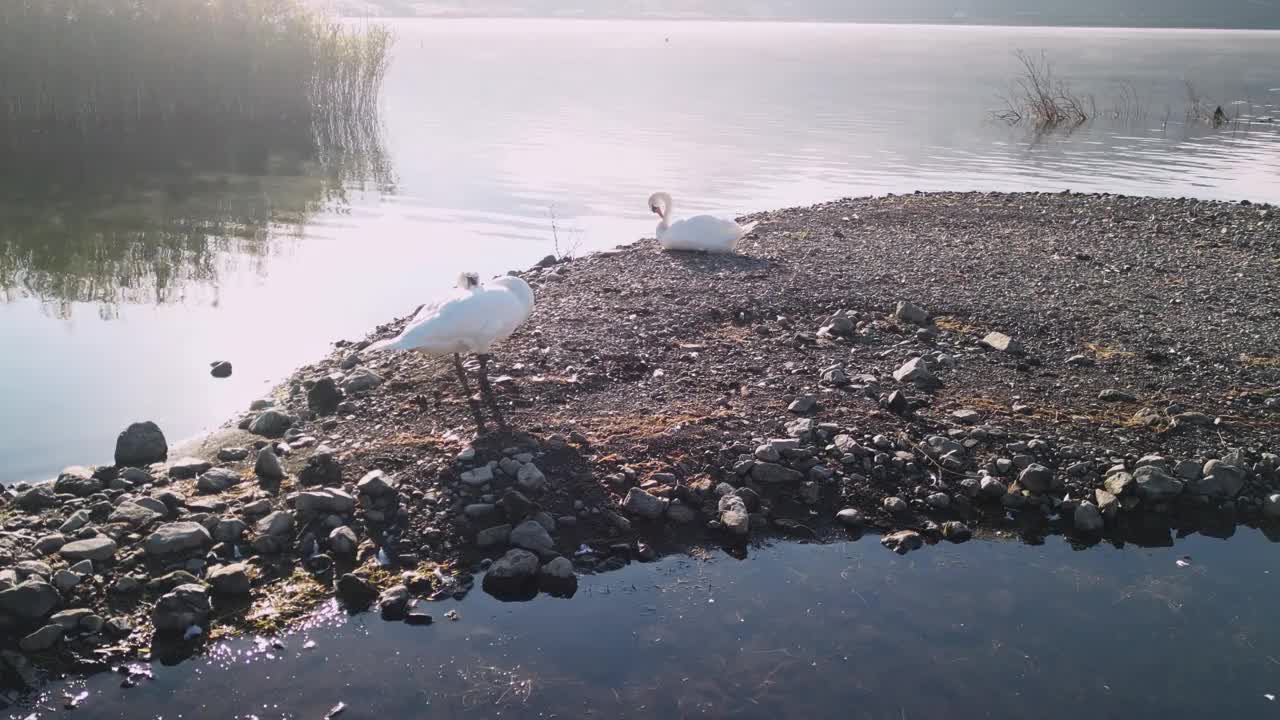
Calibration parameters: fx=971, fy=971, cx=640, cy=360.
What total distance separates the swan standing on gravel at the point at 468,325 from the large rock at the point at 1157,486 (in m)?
4.76

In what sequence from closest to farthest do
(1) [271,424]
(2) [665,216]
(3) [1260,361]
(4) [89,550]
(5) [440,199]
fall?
(4) [89,550], (1) [271,424], (3) [1260,361], (2) [665,216], (5) [440,199]

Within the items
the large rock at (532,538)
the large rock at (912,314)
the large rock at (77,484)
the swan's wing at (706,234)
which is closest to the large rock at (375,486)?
the large rock at (532,538)

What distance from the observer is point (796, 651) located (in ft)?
17.5

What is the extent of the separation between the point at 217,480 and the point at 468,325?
2.08 meters

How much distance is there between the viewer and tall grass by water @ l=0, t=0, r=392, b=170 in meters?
23.7

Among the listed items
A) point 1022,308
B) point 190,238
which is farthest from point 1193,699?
point 190,238

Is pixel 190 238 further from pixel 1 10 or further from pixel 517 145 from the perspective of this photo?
pixel 517 145

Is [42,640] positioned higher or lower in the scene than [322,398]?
lower

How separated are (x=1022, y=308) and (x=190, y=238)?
13.2 metres

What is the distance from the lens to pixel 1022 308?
1027 centimetres

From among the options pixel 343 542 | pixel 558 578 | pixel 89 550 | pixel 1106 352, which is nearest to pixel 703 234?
pixel 1106 352

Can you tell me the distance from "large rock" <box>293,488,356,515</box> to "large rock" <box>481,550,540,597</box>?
1.13 meters

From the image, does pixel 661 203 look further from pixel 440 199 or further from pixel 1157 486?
pixel 1157 486

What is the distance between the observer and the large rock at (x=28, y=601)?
5.23 m
